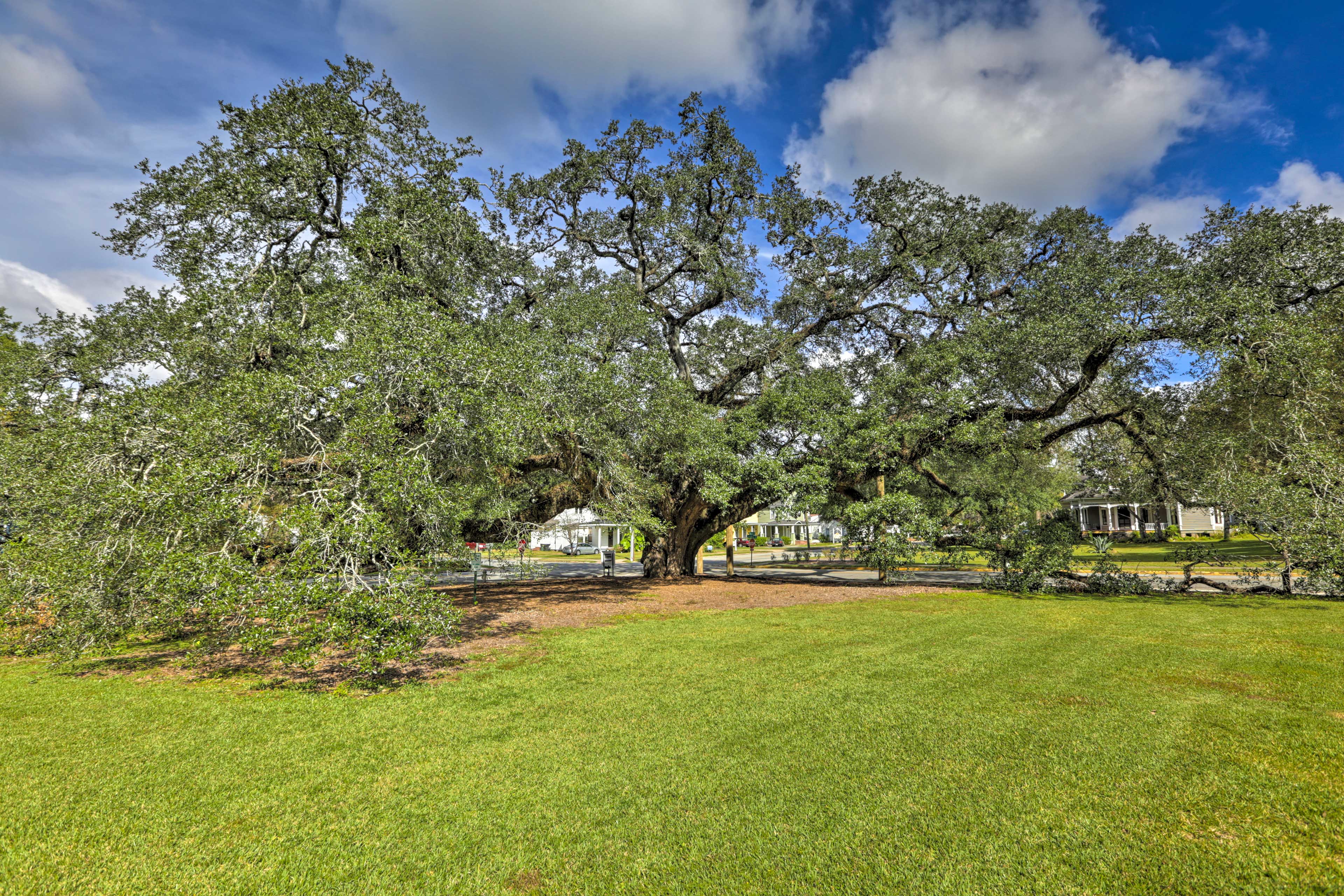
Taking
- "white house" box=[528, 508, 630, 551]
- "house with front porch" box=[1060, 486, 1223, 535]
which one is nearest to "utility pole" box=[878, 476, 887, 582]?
"house with front porch" box=[1060, 486, 1223, 535]

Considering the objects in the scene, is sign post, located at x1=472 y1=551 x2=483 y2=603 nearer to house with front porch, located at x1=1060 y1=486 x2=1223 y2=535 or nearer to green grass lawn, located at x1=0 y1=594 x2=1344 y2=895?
green grass lawn, located at x1=0 y1=594 x2=1344 y2=895

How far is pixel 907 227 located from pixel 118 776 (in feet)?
66.9

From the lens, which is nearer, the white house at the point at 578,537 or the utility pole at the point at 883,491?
the utility pole at the point at 883,491

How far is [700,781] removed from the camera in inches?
169

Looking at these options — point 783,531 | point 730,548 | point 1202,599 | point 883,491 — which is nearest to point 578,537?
point 783,531

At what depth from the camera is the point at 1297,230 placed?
1348cm

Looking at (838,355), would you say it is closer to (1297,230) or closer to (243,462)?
(1297,230)

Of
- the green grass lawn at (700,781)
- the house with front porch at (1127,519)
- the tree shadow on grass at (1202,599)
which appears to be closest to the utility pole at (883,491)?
the tree shadow on grass at (1202,599)

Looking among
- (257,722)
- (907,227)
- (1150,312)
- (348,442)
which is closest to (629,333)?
(348,442)

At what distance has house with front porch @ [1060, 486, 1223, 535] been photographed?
4122 centimetres

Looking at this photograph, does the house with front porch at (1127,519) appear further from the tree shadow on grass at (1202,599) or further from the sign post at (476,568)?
the sign post at (476,568)

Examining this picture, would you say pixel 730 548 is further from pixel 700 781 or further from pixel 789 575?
pixel 700 781

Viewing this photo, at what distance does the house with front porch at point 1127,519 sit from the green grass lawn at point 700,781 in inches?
1494

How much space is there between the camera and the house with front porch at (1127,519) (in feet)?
135
